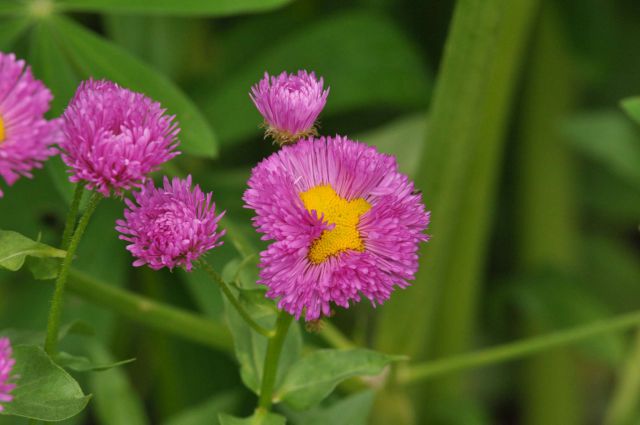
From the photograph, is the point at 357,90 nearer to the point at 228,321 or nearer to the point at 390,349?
the point at 390,349

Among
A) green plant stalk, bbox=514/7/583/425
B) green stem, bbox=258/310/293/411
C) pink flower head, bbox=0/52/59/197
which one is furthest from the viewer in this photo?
green plant stalk, bbox=514/7/583/425

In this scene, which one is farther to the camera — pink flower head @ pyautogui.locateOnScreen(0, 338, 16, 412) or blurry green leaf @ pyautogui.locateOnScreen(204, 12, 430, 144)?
blurry green leaf @ pyautogui.locateOnScreen(204, 12, 430, 144)

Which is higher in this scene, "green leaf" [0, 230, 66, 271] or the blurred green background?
the blurred green background

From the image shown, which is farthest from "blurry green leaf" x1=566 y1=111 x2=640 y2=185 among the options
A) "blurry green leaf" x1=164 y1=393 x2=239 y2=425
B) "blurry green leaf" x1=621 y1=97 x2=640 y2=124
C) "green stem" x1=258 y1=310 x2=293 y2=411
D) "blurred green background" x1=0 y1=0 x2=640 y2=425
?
"green stem" x1=258 y1=310 x2=293 y2=411

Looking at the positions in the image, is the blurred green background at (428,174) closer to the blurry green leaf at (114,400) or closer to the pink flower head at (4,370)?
the blurry green leaf at (114,400)

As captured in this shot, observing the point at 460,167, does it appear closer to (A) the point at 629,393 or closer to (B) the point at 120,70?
(B) the point at 120,70

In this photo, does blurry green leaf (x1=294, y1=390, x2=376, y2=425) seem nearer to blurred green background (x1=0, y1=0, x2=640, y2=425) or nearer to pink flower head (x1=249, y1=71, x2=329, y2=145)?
blurred green background (x1=0, y1=0, x2=640, y2=425)

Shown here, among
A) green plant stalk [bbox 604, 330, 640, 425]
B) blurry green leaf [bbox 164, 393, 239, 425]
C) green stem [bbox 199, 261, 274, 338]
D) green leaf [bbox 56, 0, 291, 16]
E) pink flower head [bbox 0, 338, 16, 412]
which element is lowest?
pink flower head [bbox 0, 338, 16, 412]
